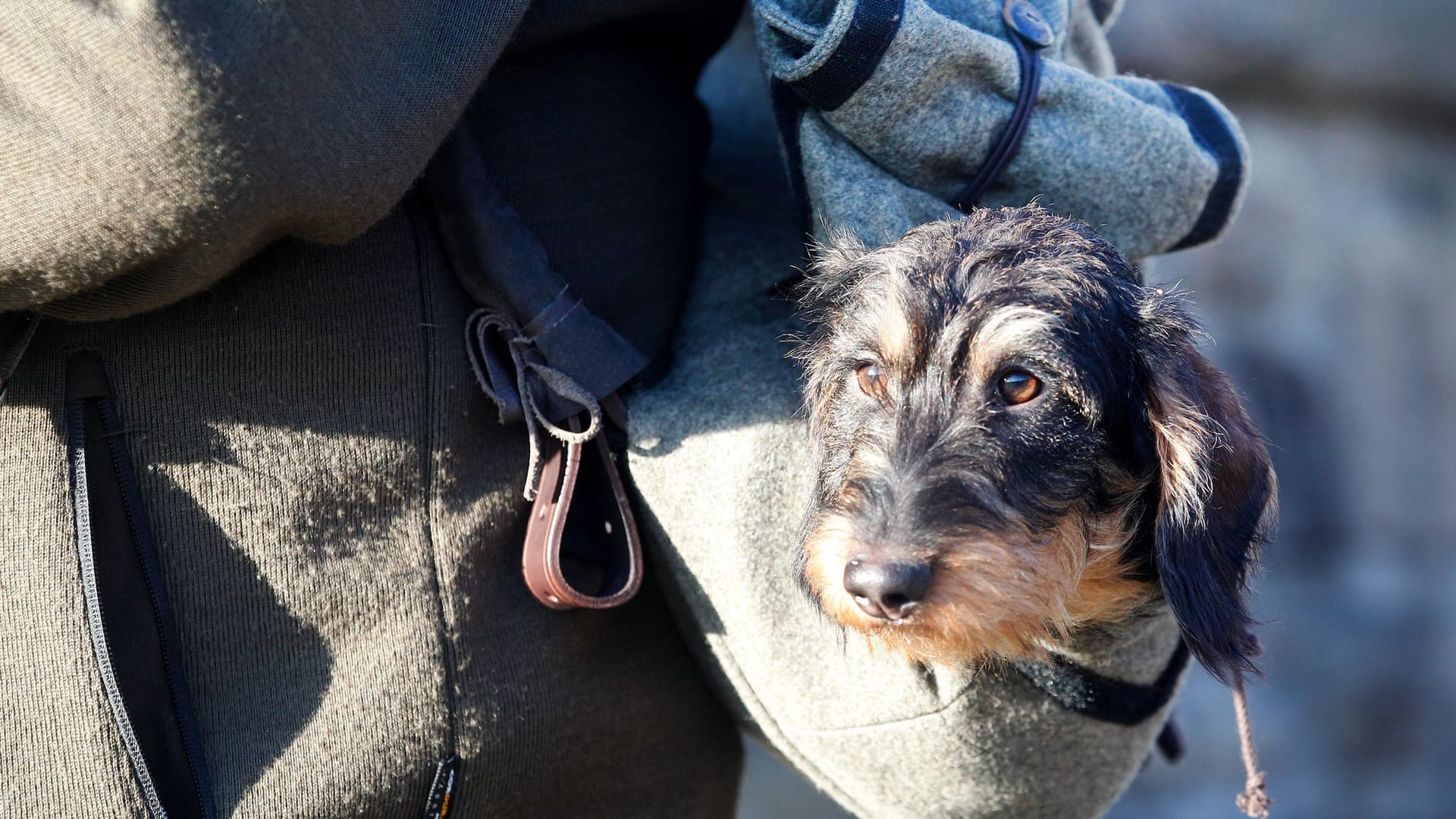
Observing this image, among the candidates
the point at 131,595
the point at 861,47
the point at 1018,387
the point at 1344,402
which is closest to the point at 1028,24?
the point at 861,47

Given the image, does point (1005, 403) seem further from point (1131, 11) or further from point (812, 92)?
point (1131, 11)

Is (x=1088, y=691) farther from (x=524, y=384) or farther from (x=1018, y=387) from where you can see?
(x=524, y=384)

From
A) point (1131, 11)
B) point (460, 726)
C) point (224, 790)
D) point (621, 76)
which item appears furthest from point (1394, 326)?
point (224, 790)

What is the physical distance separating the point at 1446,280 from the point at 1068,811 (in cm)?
447

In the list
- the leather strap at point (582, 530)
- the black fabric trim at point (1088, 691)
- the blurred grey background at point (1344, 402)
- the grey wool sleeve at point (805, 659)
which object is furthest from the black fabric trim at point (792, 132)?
the blurred grey background at point (1344, 402)

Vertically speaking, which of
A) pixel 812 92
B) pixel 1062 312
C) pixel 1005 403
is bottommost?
pixel 1005 403

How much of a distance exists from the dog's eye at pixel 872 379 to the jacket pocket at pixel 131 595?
1.32m

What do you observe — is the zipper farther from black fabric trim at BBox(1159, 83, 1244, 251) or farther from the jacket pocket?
black fabric trim at BBox(1159, 83, 1244, 251)

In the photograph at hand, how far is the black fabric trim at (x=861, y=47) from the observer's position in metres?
2.00

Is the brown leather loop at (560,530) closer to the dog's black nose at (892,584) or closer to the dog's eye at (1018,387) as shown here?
the dog's black nose at (892,584)

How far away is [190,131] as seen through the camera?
1.67m

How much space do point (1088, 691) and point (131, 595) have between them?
1.73m

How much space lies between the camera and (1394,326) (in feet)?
17.6

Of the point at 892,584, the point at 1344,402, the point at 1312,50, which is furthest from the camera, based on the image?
the point at 1344,402
